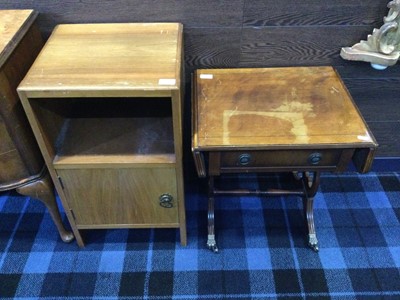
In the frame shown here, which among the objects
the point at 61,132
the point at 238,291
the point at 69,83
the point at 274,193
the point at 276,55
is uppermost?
the point at 69,83

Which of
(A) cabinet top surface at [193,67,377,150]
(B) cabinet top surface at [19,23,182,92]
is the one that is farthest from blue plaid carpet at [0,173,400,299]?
(B) cabinet top surface at [19,23,182,92]

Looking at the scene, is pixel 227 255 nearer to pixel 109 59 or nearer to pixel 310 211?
pixel 310 211

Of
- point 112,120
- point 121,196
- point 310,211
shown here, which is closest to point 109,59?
point 112,120

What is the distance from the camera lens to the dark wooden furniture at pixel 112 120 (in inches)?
36.8

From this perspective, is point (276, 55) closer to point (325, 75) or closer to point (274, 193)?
point (325, 75)

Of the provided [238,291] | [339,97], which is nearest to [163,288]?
[238,291]

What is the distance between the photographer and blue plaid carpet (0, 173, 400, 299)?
4.30 feet

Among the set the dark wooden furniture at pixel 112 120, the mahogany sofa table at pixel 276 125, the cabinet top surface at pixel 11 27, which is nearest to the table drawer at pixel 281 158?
the mahogany sofa table at pixel 276 125

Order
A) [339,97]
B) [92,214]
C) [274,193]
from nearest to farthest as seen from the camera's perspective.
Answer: [339,97], [92,214], [274,193]

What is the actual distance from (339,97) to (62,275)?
3.84ft

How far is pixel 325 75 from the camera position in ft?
4.13

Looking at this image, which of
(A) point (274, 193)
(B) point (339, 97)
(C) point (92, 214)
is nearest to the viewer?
(B) point (339, 97)

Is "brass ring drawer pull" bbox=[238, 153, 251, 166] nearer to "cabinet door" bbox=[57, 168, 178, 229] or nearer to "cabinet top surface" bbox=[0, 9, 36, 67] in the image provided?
"cabinet door" bbox=[57, 168, 178, 229]

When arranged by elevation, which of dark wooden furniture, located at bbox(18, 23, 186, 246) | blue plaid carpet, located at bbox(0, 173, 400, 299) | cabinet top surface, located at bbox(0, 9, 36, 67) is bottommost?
blue plaid carpet, located at bbox(0, 173, 400, 299)
